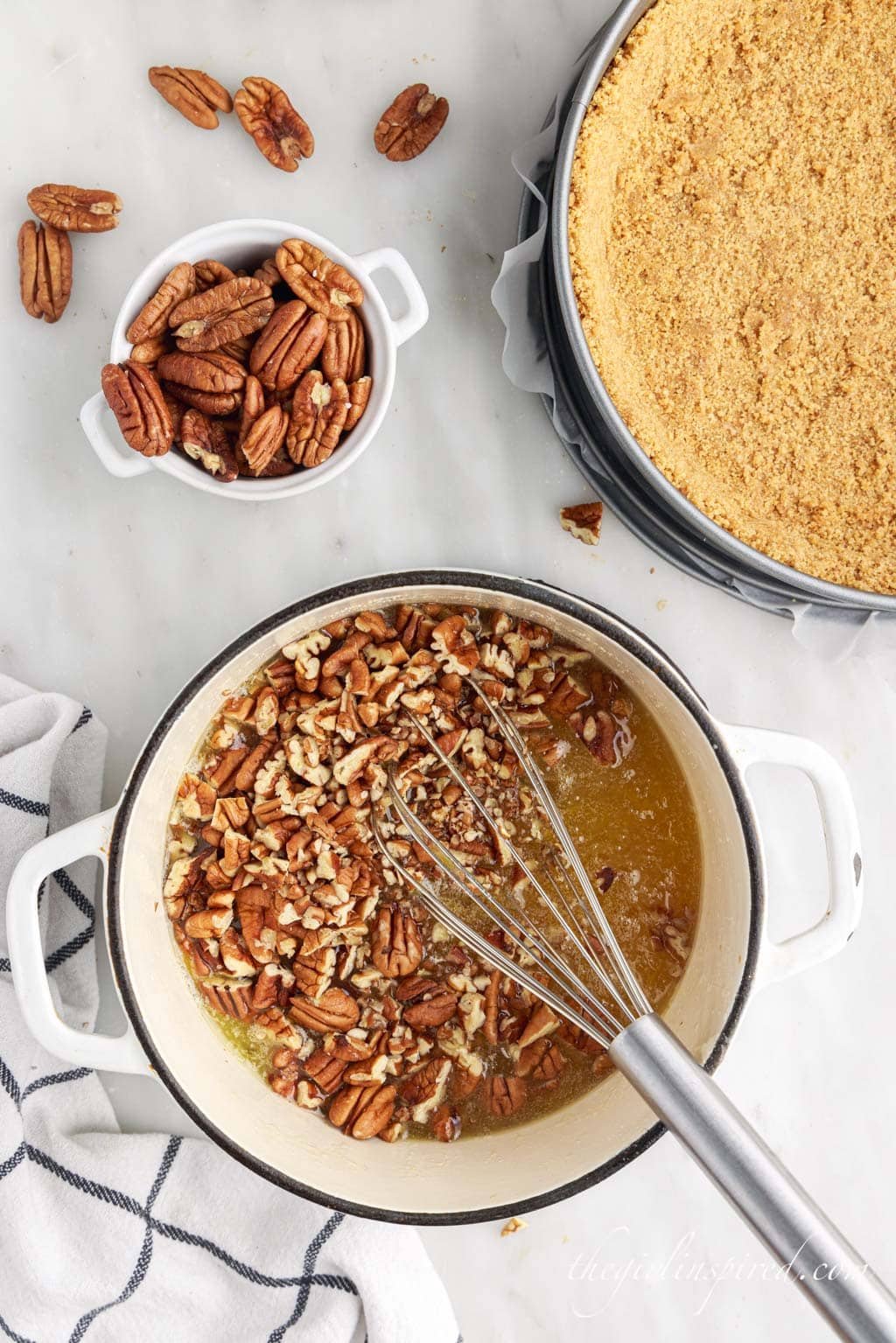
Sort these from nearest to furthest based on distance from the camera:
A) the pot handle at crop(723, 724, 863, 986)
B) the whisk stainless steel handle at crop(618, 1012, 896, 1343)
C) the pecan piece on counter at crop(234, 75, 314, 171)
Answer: the whisk stainless steel handle at crop(618, 1012, 896, 1343)
the pot handle at crop(723, 724, 863, 986)
the pecan piece on counter at crop(234, 75, 314, 171)

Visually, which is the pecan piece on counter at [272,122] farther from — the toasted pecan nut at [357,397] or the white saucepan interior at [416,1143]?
the white saucepan interior at [416,1143]

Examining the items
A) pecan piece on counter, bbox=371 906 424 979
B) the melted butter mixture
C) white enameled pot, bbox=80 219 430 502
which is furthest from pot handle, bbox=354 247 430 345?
pecan piece on counter, bbox=371 906 424 979

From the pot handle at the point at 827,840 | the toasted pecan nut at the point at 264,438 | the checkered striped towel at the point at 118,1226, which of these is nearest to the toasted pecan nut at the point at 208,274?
the toasted pecan nut at the point at 264,438

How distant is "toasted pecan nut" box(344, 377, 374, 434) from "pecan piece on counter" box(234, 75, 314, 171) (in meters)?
0.23

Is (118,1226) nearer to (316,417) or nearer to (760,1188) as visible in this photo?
(760,1188)

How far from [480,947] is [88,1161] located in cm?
42

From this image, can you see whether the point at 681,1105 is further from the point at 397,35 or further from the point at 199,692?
the point at 397,35

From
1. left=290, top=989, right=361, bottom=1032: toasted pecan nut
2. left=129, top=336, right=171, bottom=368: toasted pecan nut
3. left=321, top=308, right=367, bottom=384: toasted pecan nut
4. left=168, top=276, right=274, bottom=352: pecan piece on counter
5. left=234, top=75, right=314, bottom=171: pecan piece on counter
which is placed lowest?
left=290, top=989, right=361, bottom=1032: toasted pecan nut

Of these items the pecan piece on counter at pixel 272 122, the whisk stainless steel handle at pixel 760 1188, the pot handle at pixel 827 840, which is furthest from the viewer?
the pecan piece on counter at pixel 272 122

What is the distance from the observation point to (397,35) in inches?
37.4

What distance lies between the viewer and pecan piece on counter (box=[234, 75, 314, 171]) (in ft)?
3.01

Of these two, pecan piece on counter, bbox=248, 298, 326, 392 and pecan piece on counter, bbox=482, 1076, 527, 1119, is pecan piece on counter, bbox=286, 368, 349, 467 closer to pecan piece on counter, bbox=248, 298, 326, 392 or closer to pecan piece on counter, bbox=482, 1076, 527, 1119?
pecan piece on counter, bbox=248, 298, 326, 392

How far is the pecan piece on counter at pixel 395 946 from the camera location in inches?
37.1

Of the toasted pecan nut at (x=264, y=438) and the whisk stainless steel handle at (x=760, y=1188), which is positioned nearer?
the whisk stainless steel handle at (x=760, y=1188)
